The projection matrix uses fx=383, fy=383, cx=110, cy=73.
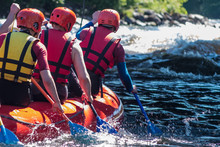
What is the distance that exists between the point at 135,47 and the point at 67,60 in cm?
1156

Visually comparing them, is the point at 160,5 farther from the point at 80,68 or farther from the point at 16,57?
the point at 16,57

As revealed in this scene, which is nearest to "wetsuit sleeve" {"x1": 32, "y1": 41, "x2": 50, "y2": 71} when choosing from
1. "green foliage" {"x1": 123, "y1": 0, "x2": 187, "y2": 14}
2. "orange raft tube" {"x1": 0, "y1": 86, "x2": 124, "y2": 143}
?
"orange raft tube" {"x1": 0, "y1": 86, "x2": 124, "y2": 143}

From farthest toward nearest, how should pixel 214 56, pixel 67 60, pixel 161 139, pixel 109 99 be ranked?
pixel 214 56, pixel 109 99, pixel 161 139, pixel 67 60

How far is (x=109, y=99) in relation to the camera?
517 cm

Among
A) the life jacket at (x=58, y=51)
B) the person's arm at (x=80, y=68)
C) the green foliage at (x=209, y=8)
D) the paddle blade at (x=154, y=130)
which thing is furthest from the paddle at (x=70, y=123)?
the green foliage at (x=209, y=8)

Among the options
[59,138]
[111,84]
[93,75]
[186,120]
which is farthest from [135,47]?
[59,138]

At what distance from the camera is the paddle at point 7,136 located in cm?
347

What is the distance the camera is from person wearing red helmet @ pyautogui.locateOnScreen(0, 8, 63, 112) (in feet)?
12.0

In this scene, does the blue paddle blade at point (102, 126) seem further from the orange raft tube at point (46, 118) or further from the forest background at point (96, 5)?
the forest background at point (96, 5)

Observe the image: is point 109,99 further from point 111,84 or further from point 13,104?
point 111,84

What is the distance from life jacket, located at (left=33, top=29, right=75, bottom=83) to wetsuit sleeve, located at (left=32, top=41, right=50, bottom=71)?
491mm

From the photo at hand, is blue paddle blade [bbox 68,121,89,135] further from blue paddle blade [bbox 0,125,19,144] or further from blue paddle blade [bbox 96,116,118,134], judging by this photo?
blue paddle blade [bbox 0,125,19,144]

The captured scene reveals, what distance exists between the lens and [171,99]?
7473 mm

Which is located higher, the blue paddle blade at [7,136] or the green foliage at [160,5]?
the blue paddle blade at [7,136]
